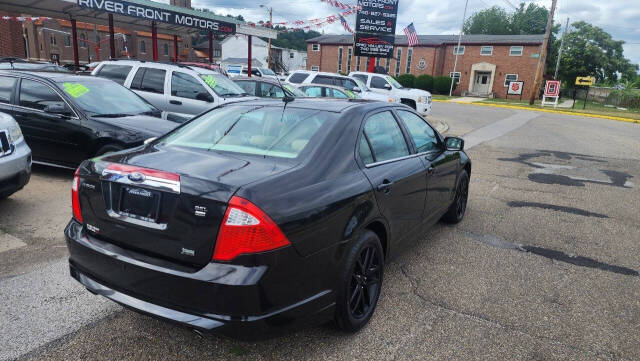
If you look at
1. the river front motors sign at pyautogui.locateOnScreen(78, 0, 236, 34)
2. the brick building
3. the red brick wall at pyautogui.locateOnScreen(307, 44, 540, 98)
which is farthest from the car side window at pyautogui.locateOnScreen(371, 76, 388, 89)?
the red brick wall at pyautogui.locateOnScreen(307, 44, 540, 98)

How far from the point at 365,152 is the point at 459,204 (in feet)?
8.83

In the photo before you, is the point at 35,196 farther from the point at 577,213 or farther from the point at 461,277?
the point at 577,213

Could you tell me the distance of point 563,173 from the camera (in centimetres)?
887

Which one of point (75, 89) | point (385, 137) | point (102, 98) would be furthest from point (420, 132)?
point (75, 89)

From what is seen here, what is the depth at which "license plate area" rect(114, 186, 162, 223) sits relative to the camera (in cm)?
235

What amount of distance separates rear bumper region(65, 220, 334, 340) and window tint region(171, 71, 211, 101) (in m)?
7.25

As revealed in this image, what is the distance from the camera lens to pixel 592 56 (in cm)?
5462

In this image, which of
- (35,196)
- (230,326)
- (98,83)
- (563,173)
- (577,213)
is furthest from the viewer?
(563,173)

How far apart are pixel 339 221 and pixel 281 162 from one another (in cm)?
52

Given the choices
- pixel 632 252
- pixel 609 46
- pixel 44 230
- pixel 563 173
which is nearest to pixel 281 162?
pixel 44 230

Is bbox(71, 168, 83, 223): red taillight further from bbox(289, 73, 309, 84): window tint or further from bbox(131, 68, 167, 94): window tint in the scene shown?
bbox(289, 73, 309, 84): window tint

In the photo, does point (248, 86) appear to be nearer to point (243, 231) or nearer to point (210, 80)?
point (210, 80)

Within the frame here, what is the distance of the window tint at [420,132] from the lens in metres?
4.11

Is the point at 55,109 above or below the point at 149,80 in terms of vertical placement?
below
